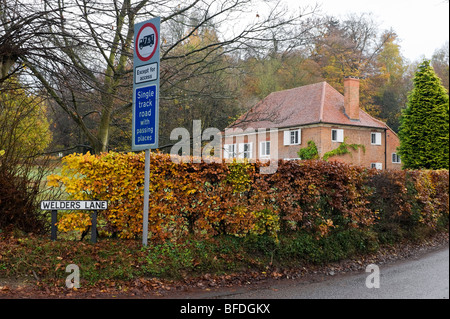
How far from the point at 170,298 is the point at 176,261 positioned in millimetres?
1098

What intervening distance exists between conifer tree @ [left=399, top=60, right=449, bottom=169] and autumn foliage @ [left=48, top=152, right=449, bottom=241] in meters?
15.6

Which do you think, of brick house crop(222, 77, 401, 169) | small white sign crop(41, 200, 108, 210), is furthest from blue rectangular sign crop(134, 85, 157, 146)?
brick house crop(222, 77, 401, 169)

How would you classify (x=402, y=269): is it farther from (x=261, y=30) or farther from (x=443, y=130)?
(x=443, y=130)

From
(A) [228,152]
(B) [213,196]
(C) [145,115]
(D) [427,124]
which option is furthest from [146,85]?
(D) [427,124]

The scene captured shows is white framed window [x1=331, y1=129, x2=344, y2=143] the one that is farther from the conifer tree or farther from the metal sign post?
the metal sign post

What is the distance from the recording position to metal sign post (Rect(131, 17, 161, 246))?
7.50m

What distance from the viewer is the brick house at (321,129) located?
114 feet

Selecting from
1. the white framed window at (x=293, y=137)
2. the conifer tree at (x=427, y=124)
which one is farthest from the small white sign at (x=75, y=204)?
the white framed window at (x=293, y=137)

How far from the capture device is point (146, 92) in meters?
7.69

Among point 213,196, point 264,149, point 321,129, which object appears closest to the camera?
point 213,196

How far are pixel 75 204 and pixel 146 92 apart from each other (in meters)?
2.38

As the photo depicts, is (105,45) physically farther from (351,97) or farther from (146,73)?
(351,97)

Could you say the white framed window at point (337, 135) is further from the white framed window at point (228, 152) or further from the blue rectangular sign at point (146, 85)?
the blue rectangular sign at point (146, 85)

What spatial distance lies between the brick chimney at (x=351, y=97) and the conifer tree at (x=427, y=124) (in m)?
7.58
